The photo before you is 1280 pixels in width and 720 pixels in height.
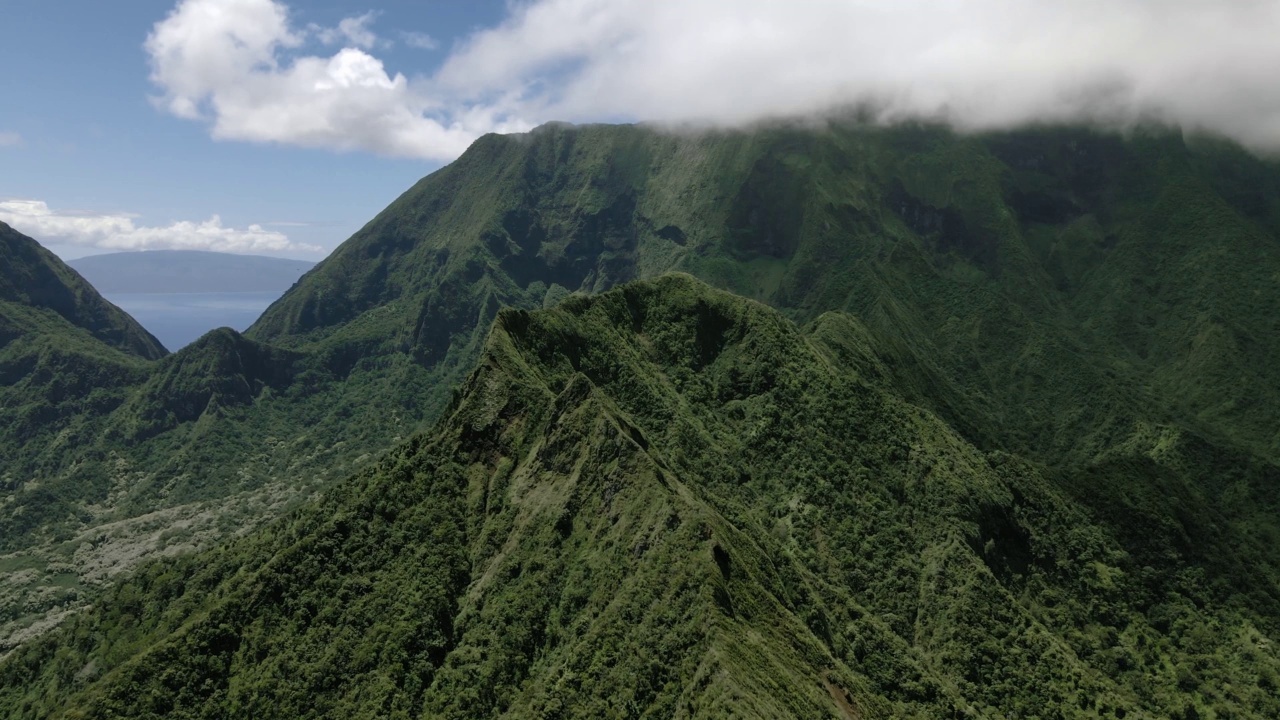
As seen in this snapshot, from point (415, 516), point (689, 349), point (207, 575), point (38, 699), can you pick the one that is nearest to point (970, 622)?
point (689, 349)

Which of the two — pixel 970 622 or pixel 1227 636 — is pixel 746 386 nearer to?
A: pixel 970 622

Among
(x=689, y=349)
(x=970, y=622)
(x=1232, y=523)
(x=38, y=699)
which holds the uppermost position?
(x=689, y=349)

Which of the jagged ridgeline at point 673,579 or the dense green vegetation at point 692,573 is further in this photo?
the dense green vegetation at point 692,573

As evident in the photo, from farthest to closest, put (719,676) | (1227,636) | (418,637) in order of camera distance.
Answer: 1. (1227,636)
2. (418,637)
3. (719,676)

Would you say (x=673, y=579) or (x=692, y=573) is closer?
(x=692, y=573)

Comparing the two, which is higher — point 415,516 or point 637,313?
point 637,313

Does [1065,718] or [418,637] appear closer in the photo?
[418,637]

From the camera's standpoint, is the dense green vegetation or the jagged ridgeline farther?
the dense green vegetation

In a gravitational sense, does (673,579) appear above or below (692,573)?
below
